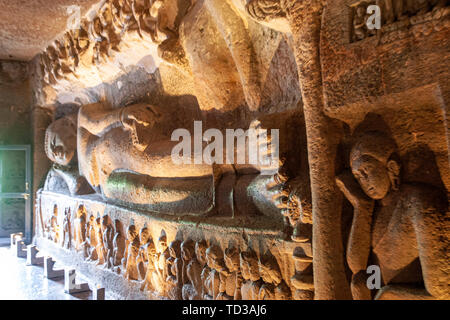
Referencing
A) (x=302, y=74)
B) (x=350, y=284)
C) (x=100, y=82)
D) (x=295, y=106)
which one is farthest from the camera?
(x=100, y=82)

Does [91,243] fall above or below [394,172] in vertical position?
below

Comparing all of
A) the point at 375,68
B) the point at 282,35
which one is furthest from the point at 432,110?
the point at 282,35

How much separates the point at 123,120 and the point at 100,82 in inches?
44.4

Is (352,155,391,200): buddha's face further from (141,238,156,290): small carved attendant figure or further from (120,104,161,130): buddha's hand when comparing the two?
(120,104,161,130): buddha's hand

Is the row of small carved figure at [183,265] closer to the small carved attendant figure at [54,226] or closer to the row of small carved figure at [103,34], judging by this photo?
the small carved attendant figure at [54,226]

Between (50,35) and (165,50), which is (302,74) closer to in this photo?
(165,50)

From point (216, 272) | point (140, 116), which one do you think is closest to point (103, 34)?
point (140, 116)

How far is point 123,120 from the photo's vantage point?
10.0 ft

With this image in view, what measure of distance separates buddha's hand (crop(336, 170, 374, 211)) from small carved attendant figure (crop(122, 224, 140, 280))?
6.13ft

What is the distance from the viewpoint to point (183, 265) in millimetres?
2252

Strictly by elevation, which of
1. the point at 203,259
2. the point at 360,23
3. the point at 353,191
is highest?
the point at 360,23

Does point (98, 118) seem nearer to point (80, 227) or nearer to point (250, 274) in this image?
point (80, 227)

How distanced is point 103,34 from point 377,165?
2868 mm
